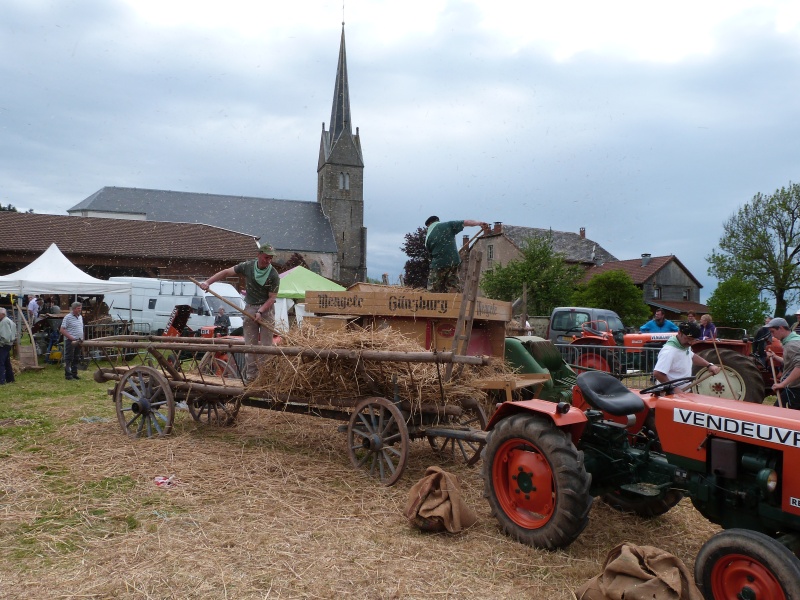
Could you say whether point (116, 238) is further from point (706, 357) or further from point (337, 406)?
point (337, 406)

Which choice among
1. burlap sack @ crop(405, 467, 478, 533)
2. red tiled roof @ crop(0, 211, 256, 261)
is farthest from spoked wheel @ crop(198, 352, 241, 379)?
red tiled roof @ crop(0, 211, 256, 261)

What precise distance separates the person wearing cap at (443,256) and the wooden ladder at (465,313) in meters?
1.82

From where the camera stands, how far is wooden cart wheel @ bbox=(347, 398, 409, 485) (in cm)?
491

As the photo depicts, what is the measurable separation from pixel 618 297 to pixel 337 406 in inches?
1152

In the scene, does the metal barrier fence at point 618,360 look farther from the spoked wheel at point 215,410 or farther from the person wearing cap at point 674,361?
the spoked wheel at point 215,410

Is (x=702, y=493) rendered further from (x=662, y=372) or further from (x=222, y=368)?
(x=222, y=368)

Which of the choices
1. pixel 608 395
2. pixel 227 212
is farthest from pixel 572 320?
pixel 227 212

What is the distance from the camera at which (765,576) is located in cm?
274

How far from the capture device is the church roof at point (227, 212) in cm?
5228

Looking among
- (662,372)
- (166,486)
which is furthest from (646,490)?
(166,486)

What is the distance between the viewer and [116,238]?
36719mm

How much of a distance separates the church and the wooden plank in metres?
41.9

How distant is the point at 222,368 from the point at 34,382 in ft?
18.7

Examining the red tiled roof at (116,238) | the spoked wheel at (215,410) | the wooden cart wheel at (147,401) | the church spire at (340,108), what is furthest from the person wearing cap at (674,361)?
the church spire at (340,108)
